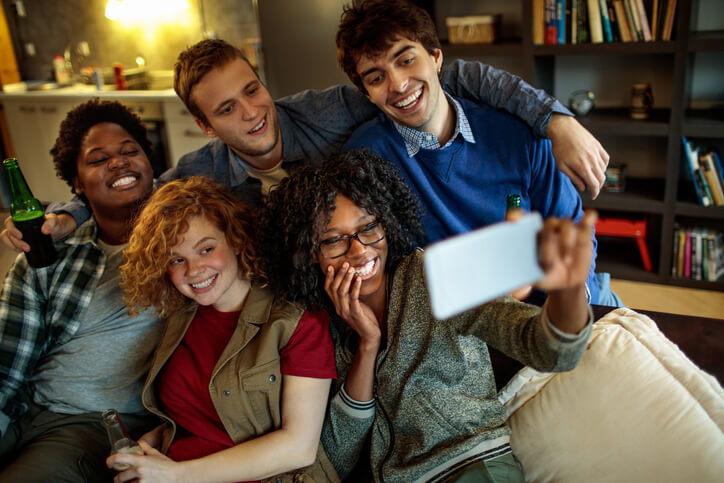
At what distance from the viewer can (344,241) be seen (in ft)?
4.49

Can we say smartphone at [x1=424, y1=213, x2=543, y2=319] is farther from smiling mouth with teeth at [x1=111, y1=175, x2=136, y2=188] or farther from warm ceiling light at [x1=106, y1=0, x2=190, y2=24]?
→ warm ceiling light at [x1=106, y1=0, x2=190, y2=24]

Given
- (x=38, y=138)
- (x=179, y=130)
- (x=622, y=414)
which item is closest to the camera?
(x=622, y=414)

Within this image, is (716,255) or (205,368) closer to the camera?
(205,368)

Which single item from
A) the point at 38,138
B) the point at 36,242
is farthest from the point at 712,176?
the point at 38,138

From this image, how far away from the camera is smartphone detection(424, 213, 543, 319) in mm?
639

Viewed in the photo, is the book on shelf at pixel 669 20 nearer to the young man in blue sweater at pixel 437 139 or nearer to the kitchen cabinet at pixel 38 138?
the young man in blue sweater at pixel 437 139

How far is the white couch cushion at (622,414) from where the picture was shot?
3.79 ft

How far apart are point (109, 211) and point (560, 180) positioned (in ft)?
4.40

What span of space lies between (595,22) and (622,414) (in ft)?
7.45

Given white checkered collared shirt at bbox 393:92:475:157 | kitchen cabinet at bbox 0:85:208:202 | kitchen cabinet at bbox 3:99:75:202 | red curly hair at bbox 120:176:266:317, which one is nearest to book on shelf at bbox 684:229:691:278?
white checkered collared shirt at bbox 393:92:475:157

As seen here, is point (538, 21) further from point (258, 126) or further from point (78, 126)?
point (78, 126)

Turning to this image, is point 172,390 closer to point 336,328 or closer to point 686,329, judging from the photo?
point 336,328

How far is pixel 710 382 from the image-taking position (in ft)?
4.00

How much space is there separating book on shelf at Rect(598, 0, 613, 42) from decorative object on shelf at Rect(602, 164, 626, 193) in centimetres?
66
